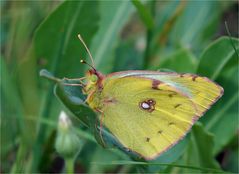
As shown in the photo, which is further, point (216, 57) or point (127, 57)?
point (127, 57)

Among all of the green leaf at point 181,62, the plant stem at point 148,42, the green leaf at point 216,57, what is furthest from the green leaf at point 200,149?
the plant stem at point 148,42

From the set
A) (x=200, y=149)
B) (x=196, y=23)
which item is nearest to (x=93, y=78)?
(x=200, y=149)

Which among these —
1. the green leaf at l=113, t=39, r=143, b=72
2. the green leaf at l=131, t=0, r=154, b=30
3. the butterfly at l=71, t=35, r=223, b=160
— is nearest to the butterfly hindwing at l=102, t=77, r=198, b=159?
the butterfly at l=71, t=35, r=223, b=160

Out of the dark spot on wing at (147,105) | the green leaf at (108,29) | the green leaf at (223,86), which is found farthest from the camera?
the green leaf at (108,29)

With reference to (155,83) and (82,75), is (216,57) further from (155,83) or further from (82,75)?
(82,75)

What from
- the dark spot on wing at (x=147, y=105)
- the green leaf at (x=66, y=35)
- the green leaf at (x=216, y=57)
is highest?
the green leaf at (x=66, y=35)

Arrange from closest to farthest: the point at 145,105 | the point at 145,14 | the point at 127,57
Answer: the point at 145,105 → the point at 145,14 → the point at 127,57

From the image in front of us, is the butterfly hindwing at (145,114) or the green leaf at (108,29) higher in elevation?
the green leaf at (108,29)

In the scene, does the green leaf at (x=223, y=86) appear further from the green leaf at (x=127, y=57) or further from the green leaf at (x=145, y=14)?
the green leaf at (x=127, y=57)
